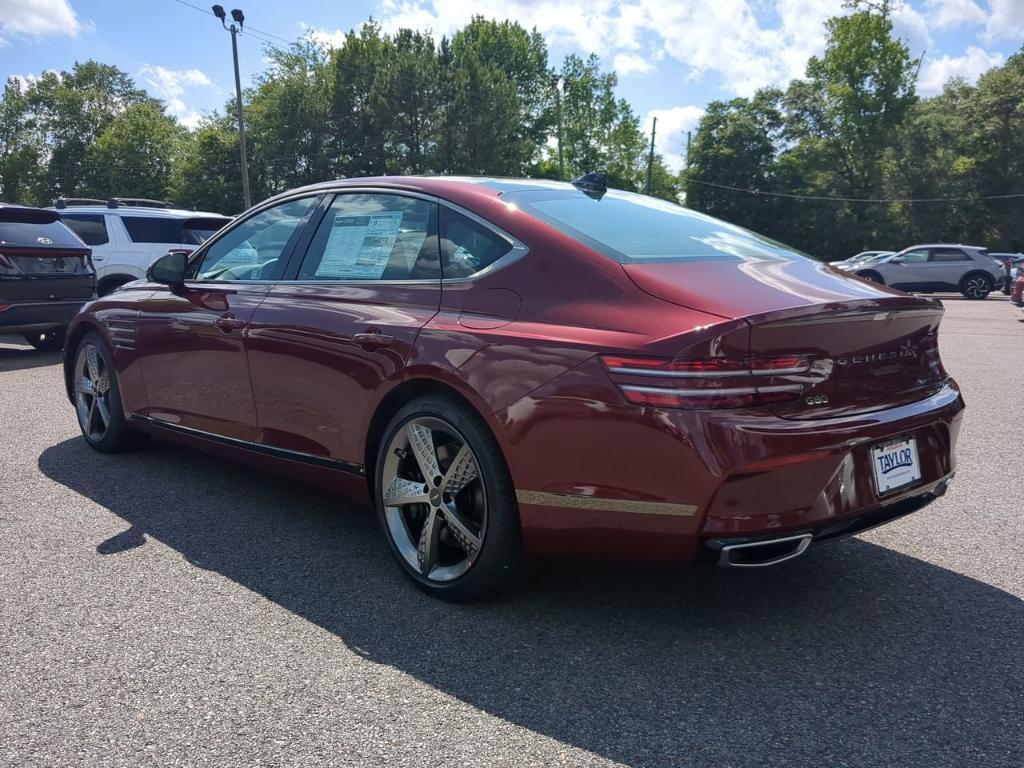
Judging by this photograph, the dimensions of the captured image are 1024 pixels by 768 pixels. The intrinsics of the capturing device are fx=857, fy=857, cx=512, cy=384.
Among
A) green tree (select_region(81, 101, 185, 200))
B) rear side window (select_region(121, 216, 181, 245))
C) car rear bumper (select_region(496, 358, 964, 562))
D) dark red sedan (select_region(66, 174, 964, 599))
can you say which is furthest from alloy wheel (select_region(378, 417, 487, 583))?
green tree (select_region(81, 101, 185, 200))

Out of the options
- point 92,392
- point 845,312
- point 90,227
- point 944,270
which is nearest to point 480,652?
point 845,312

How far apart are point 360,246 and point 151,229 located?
9.76m

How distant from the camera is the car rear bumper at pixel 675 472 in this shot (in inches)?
97.4

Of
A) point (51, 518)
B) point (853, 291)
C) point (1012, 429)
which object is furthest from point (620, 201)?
point (1012, 429)

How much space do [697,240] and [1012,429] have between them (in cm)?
406

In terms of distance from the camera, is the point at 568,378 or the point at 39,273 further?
the point at 39,273

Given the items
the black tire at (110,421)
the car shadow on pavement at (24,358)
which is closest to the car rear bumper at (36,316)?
the car shadow on pavement at (24,358)

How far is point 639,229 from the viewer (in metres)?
3.35

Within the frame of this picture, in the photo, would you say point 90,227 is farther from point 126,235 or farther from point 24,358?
point 24,358

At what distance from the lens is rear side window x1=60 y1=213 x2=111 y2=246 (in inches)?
473

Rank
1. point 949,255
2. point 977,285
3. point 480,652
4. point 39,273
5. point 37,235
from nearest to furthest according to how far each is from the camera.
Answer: point 480,652 → point 39,273 → point 37,235 → point 977,285 → point 949,255

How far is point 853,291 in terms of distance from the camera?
2932 millimetres

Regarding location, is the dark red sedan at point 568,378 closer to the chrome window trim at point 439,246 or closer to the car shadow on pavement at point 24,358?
the chrome window trim at point 439,246

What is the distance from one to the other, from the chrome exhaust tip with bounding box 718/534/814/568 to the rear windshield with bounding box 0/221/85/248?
968 cm
